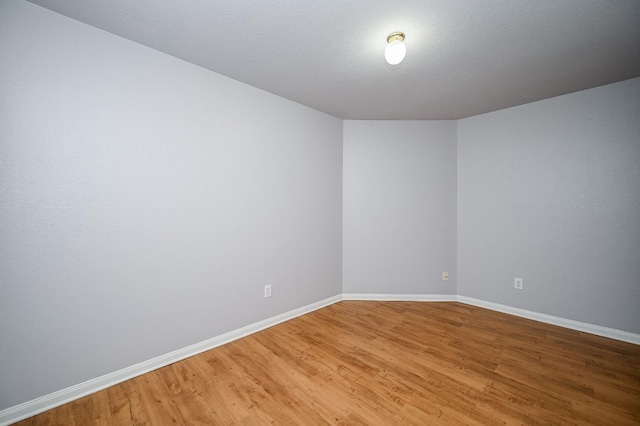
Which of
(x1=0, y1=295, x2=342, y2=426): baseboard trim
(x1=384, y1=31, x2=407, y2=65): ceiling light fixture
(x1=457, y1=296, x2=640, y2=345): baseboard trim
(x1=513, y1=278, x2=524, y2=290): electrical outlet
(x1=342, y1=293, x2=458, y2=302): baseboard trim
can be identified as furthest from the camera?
(x1=342, y1=293, x2=458, y2=302): baseboard trim

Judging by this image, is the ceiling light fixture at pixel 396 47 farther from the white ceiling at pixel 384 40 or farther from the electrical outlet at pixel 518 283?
the electrical outlet at pixel 518 283

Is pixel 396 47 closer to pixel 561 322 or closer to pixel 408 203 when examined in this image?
pixel 408 203

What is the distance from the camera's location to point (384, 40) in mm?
1770

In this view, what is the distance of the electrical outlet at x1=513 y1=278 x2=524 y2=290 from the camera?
2924 mm

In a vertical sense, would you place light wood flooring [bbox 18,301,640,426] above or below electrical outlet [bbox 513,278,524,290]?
below

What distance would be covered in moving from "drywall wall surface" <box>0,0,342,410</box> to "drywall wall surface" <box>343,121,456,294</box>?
1.38 metres

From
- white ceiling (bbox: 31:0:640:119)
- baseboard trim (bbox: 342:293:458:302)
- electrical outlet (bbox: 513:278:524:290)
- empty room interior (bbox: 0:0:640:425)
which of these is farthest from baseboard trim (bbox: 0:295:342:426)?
electrical outlet (bbox: 513:278:524:290)

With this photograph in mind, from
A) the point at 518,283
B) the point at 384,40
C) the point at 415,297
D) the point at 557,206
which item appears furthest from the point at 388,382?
the point at 557,206

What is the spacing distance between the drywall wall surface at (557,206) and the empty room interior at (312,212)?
0.07 feet

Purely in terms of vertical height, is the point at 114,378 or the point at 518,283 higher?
the point at 518,283

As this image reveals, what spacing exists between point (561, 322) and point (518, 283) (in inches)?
19.7

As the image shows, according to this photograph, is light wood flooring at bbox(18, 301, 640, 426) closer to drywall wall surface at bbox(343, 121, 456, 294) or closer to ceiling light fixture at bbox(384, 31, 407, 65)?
drywall wall surface at bbox(343, 121, 456, 294)

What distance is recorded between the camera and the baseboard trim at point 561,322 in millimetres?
2340

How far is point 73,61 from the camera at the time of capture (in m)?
1.61
